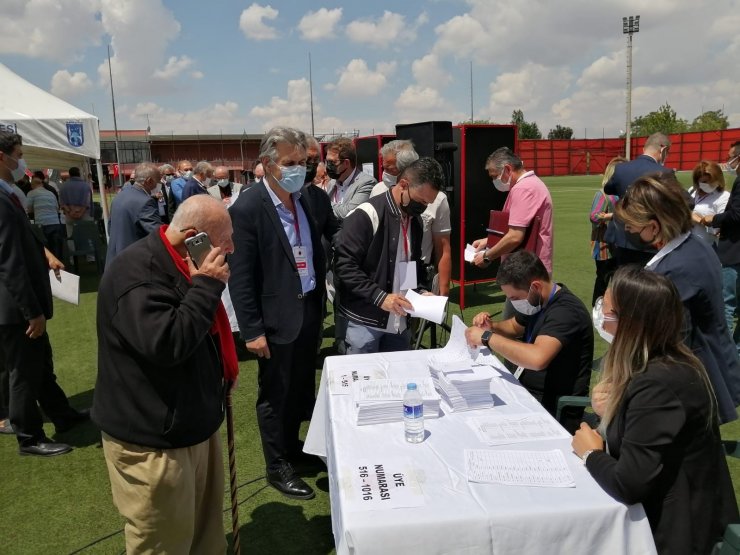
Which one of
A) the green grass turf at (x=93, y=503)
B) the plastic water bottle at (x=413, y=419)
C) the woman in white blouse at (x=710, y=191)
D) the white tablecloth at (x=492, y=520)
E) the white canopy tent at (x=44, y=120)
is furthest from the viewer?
the white canopy tent at (x=44, y=120)

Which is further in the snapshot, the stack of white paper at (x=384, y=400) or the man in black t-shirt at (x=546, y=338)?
the man in black t-shirt at (x=546, y=338)

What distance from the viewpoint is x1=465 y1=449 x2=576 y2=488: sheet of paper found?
167 cm

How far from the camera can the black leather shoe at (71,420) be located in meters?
3.97

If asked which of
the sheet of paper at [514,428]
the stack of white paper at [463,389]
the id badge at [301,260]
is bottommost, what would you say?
the sheet of paper at [514,428]

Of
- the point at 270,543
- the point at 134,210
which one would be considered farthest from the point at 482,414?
the point at 134,210

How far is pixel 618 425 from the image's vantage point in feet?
5.67

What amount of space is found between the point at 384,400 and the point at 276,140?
152 centimetres

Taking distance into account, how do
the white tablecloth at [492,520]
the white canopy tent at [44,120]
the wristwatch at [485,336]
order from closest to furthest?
the white tablecloth at [492,520] < the wristwatch at [485,336] < the white canopy tent at [44,120]

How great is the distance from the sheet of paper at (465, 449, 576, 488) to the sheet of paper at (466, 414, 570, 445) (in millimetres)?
106

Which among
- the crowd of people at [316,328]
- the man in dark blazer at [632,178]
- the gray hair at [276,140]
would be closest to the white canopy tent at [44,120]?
the crowd of people at [316,328]

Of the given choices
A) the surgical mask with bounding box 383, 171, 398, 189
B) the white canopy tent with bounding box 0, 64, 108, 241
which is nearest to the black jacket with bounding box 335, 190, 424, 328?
the surgical mask with bounding box 383, 171, 398, 189

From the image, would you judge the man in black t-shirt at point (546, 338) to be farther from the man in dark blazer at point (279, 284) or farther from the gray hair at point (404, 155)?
the gray hair at point (404, 155)

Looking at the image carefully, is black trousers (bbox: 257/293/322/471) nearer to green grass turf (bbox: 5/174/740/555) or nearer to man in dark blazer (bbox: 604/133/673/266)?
green grass turf (bbox: 5/174/740/555)

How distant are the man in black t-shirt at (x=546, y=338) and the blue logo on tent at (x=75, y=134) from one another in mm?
7289
